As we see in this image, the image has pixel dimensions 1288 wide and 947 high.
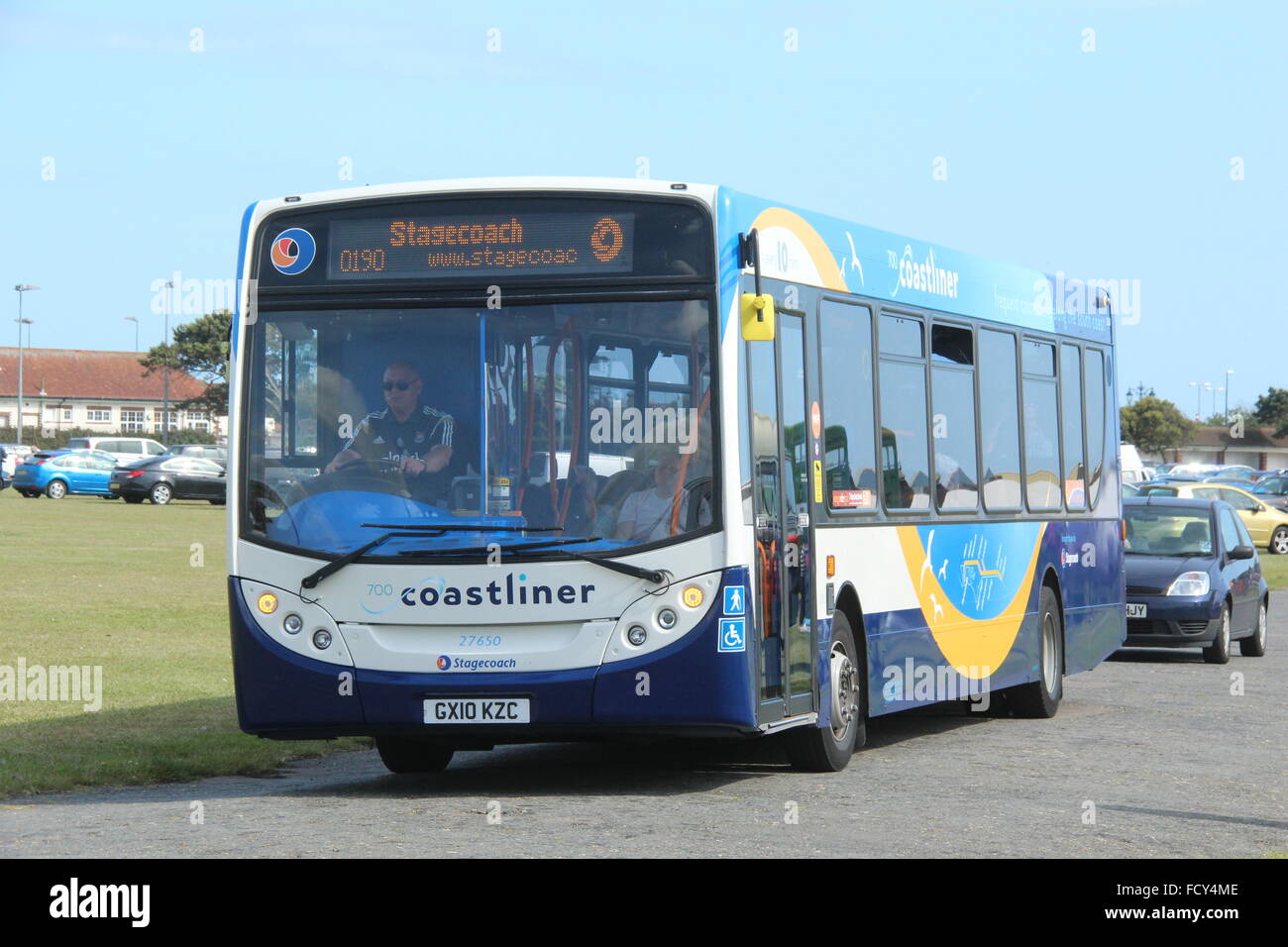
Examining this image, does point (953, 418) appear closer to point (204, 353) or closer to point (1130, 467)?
point (1130, 467)

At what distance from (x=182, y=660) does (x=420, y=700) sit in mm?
8189

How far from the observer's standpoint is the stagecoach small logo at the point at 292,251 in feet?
35.2

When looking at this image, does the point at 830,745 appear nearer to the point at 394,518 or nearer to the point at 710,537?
the point at 710,537

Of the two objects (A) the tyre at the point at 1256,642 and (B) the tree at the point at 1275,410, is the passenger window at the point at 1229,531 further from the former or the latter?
(B) the tree at the point at 1275,410

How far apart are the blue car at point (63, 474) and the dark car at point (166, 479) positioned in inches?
91.3

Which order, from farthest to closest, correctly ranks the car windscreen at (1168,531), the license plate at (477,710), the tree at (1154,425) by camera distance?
the tree at (1154,425), the car windscreen at (1168,531), the license plate at (477,710)

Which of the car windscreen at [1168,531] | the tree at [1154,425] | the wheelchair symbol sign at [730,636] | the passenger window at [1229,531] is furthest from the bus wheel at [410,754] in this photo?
the tree at [1154,425]

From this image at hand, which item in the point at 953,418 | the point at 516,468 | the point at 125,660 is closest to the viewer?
the point at 516,468

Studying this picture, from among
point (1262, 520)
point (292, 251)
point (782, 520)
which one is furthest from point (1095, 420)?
point (1262, 520)

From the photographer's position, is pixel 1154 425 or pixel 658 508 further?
pixel 1154 425

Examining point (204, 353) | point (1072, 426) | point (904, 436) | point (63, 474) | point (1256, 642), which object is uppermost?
point (204, 353)

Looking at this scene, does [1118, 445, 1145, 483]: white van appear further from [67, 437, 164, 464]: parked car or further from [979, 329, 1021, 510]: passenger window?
[979, 329, 1021, 510]: passenger window

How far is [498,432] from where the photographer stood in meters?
10.4

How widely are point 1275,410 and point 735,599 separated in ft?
507
